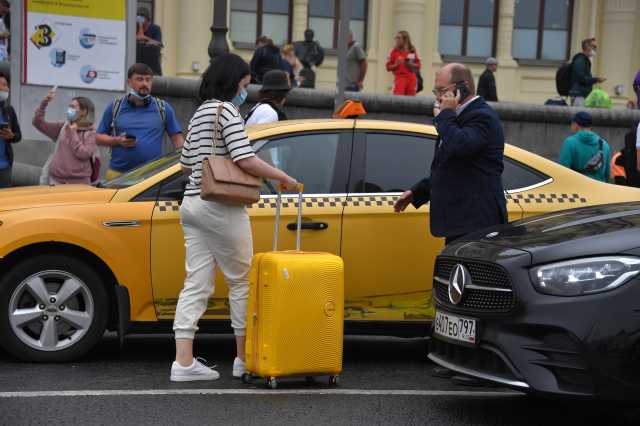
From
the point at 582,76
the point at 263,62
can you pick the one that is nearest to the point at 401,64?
the point at 582,76

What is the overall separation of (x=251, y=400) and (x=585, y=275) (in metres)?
1.89

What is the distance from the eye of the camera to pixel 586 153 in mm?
12148

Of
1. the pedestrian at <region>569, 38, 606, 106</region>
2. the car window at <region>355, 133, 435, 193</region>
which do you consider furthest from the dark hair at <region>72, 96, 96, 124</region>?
the pedestrian at <region>569, 38, 606, 106</region>

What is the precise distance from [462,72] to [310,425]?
2240 mm

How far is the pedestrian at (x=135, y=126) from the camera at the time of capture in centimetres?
935

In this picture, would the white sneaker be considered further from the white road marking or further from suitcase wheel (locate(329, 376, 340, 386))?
suitcase wheel (locate(329, 376, 340, 386))

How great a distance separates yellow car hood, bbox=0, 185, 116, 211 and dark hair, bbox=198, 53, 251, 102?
1.02 meters

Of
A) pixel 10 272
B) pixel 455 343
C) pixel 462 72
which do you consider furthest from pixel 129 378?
pixel 462 72

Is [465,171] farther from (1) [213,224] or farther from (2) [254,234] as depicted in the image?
(1) [213,224]

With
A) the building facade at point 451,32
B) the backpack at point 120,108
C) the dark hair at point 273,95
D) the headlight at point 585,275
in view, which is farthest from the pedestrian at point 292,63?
the headlight at point 585,275

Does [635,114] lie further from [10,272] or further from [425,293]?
[10,272]

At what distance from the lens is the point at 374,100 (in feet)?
51.0

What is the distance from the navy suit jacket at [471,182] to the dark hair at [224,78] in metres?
1.12

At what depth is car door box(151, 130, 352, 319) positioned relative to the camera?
6.80m
